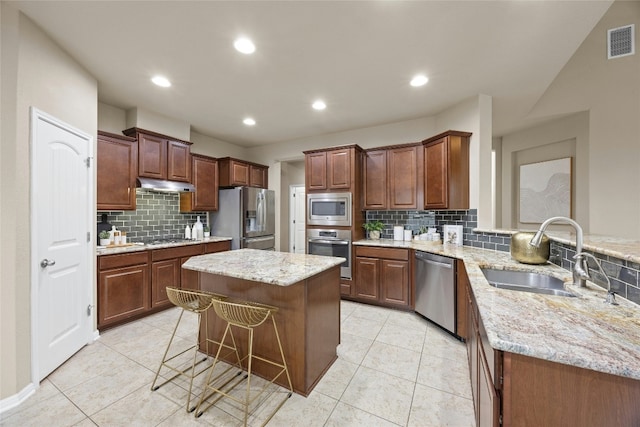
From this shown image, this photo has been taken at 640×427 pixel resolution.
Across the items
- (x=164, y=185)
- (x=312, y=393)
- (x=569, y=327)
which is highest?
(x=164, y=185)

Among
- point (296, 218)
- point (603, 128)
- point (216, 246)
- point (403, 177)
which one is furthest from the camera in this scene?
point (296, 218)

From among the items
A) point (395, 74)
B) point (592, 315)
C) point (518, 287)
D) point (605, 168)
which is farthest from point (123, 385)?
point (605, 168)

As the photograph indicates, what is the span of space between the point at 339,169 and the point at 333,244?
1161 mm

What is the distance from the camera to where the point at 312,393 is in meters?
1.89

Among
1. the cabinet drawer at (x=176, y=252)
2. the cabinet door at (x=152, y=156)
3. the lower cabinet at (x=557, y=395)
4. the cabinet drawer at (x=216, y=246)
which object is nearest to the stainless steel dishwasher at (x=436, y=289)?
the lower cabinet at (x=557, y=395)

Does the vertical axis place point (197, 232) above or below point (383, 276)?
above

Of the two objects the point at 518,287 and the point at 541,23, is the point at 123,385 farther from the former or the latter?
the point at 541,23

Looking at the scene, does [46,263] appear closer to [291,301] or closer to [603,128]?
[291,301]

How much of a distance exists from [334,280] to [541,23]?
8.79 feet

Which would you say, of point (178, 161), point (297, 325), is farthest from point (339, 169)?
point (297, 325)

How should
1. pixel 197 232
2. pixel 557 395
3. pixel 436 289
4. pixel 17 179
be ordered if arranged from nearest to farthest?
pixel 557 395 → pixel 17 179 → pixel 436 289 → pixel 197 232

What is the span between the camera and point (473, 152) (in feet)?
10.4

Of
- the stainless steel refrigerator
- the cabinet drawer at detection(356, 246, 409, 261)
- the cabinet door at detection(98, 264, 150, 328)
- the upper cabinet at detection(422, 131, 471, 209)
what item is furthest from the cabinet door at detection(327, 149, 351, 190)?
the cabinet door at detection(98, 264, 150, 328)

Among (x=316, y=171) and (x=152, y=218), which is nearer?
(x=152, y=218)
